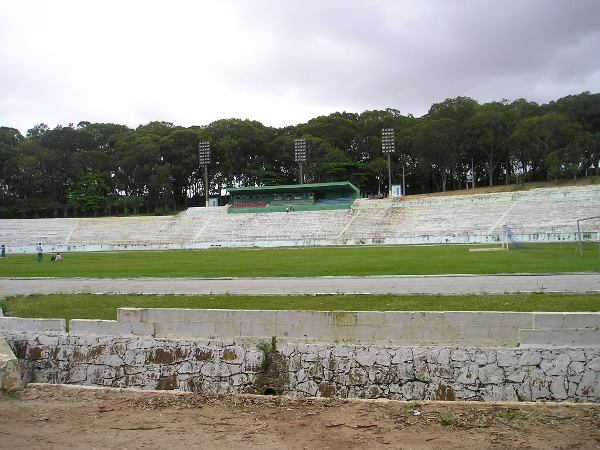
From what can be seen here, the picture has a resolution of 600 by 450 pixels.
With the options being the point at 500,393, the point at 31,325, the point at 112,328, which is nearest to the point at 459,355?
the point at 500,393

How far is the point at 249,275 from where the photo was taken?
21.5 metres

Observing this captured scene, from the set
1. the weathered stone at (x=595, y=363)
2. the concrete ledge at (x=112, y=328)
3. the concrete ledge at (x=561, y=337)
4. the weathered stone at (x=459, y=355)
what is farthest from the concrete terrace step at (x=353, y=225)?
the concrete ledge at (x=112, y=328)

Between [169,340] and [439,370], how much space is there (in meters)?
4.45

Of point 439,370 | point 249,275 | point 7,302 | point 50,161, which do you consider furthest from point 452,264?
point 50,161

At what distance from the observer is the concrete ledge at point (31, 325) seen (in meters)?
9.65

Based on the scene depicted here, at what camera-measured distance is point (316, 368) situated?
777 centimetres

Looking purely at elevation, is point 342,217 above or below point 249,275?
above

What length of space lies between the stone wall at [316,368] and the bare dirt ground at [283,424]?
82cm

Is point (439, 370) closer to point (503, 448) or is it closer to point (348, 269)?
point (503, 448)


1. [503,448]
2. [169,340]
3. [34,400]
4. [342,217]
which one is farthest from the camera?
[342,217]

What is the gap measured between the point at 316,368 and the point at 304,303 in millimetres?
5438

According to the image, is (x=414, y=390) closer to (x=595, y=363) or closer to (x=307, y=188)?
(x=595, y=363)

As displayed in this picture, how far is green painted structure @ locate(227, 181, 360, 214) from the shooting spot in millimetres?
68875

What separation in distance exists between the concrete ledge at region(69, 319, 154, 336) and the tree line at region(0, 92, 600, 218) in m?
76.2
